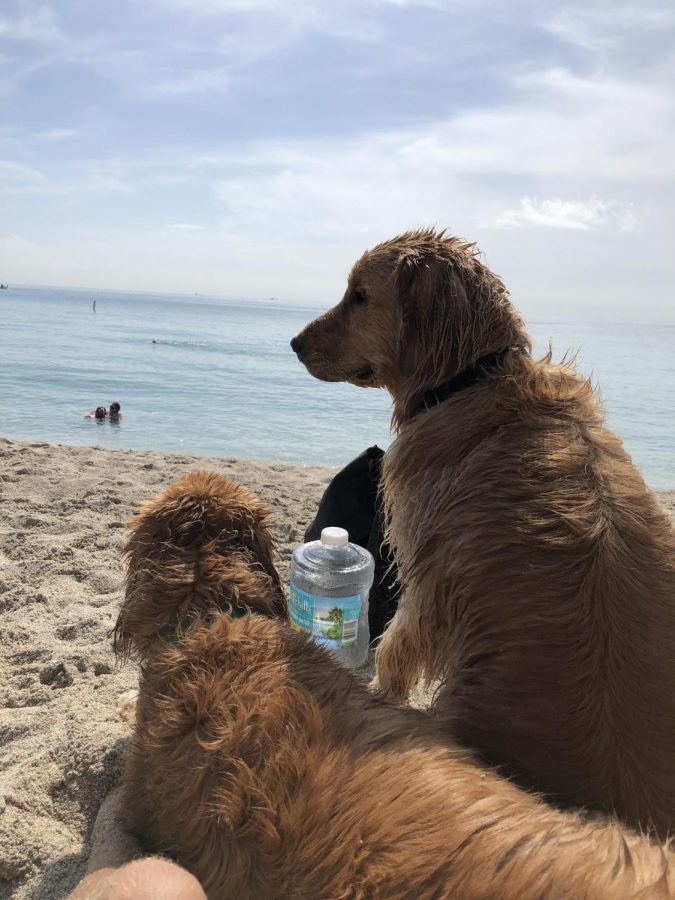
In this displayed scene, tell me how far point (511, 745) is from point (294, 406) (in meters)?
18.0

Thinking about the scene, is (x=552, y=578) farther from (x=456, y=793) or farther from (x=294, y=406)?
(x=294, y=406)

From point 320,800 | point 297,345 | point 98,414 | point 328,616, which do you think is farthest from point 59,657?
point 98,414

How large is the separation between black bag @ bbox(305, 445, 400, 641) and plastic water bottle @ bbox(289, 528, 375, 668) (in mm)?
175

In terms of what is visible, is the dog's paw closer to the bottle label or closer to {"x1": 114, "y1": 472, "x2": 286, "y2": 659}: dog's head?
{"x1": 114, "y1": 472, "x2": 286, "y2": 659}: dog's head

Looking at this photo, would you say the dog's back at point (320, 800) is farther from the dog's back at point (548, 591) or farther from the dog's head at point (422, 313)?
the dog's head at point (422, 313)

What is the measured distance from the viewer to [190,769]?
79.0 inches

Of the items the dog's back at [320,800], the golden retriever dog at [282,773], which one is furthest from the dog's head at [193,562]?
the dog's back at [320,800]

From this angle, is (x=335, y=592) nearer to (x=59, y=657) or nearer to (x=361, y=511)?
(x=361, y=511)

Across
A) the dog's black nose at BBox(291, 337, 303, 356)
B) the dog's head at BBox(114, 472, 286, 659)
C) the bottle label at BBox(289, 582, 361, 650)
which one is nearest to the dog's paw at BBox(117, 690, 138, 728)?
the dog's head at BBox(114, 472, 286, 659)

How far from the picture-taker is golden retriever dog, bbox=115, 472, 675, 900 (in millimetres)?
1405

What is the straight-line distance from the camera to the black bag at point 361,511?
4289mm

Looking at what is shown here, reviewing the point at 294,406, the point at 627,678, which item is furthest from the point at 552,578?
the point at 294,406

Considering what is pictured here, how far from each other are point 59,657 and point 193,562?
5.14 ft

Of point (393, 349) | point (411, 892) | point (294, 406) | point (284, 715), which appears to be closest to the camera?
point (411, 892)
